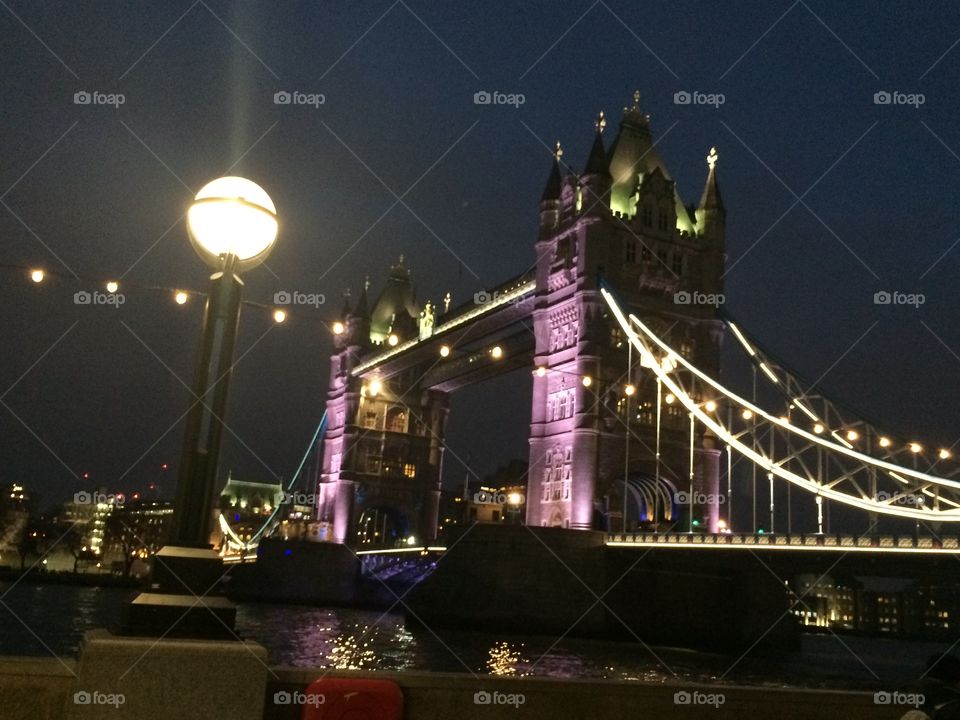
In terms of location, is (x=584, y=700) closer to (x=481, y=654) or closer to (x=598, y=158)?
(x=481, y=654)

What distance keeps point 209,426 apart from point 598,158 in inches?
1812

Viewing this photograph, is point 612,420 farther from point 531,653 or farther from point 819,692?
point 819,692

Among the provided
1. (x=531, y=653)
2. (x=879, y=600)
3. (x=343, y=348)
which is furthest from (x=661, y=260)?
(x=879, y=600)

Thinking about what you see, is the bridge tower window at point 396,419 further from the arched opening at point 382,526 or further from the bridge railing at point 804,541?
the bridge railing at point 804,541

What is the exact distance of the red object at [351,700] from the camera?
5.48 meters

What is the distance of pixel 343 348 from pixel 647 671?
58.7 m

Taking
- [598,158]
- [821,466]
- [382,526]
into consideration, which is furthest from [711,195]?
[382,526]

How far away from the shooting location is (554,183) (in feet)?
174

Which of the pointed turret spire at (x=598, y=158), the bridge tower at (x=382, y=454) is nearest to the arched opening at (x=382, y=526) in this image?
the bridge tower at (x=382, y=454)

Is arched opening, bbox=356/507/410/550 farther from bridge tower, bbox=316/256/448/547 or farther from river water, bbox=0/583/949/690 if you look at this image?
river water, bbox=0/583/949/690

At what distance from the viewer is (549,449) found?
47969mm

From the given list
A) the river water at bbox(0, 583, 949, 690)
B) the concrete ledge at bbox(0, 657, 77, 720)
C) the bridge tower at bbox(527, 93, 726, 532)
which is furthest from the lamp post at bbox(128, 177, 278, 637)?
the bridge tower at bbox(527, 93, 726, 532)

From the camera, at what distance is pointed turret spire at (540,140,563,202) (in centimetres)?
5272

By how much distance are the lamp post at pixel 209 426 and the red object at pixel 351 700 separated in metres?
0.64
